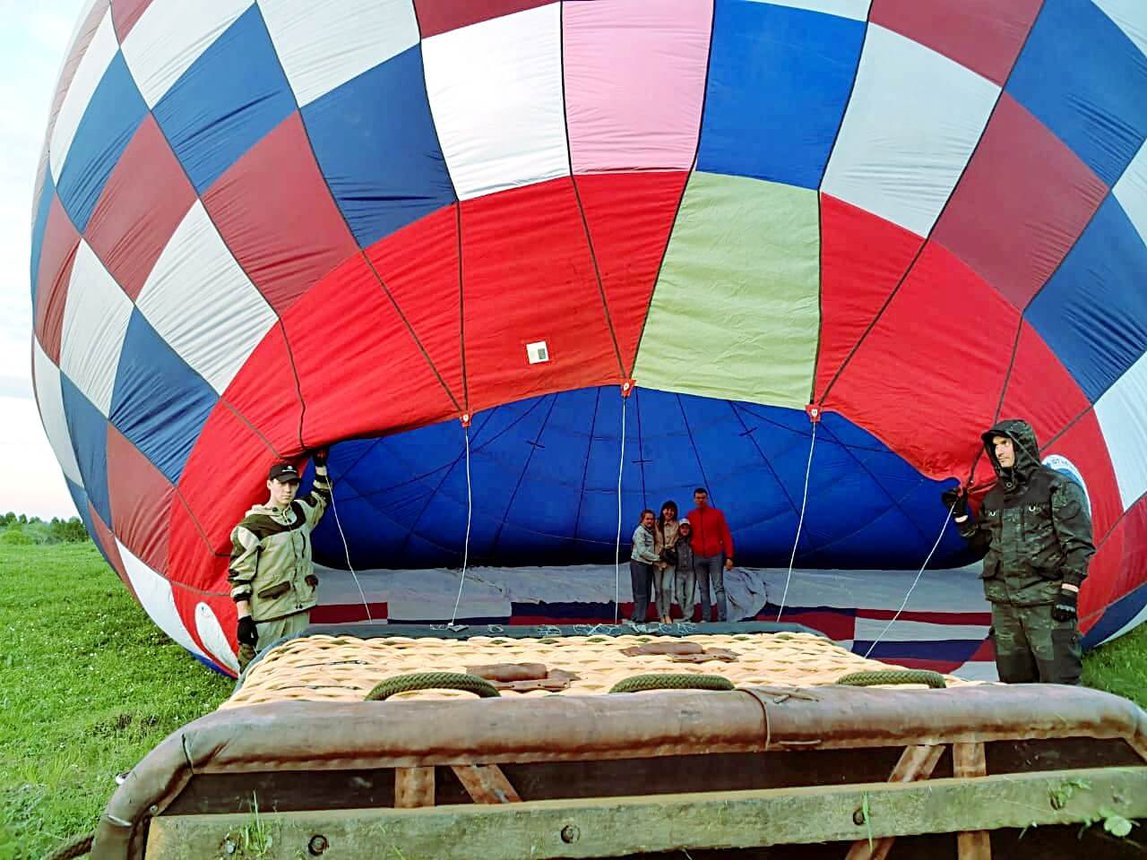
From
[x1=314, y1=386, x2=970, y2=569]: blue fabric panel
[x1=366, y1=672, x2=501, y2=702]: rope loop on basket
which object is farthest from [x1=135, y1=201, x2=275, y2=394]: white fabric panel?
[x1=366, y1=672, x2=501, y2=702]: rope loop on basket

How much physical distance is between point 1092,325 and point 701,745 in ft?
11.4

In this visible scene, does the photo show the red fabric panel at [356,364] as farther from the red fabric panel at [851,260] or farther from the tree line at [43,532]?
the tree line at [43,532]

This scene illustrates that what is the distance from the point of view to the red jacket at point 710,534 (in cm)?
639

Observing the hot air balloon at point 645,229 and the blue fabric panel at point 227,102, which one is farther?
the blue fabric panel at point 227,102

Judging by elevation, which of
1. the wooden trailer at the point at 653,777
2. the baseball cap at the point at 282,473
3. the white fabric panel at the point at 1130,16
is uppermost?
the white fabric panel at the point at 1130,16

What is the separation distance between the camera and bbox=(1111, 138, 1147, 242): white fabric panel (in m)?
4.29

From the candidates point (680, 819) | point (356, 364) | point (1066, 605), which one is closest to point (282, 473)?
point (356, 364)

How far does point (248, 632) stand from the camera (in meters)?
4.00

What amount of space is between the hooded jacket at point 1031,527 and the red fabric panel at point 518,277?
1741 mm

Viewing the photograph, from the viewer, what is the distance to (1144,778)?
63.3 inches

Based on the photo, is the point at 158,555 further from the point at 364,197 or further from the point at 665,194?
the point at 665,194

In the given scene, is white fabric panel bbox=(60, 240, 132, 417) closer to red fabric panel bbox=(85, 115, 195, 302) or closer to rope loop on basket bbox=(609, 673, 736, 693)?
red fabric panel bbox=(85, 115, 195, 302)

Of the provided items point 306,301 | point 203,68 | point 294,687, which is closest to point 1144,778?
point 294,687

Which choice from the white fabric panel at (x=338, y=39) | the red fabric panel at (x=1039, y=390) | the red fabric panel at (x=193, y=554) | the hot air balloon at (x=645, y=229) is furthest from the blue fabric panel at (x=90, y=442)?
the red fabric panel at (x=1039, y=390)
